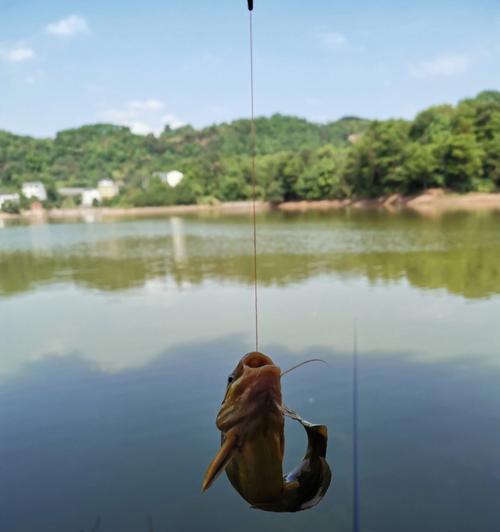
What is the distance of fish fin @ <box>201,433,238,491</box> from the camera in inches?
64.6

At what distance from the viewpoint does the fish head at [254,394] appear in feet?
5.63

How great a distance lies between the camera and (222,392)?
23.5 ft

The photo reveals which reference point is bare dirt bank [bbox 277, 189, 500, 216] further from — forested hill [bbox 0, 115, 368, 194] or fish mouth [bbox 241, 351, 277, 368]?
forested hill [bbox 0, 115, 368, 194]

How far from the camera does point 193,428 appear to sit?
20.7 ft

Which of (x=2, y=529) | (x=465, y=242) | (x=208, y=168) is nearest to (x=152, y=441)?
(x=2, y=529)

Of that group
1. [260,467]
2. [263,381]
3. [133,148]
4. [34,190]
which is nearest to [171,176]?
[34,190]

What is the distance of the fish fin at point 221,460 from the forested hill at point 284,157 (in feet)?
203

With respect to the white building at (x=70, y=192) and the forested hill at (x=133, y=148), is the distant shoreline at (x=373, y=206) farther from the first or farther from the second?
the forested hill at (x=133, y=148)

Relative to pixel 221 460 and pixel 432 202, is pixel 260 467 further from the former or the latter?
pixel 432 202

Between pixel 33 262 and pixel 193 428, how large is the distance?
2020cm

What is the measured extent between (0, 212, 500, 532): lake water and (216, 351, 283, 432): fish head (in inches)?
126

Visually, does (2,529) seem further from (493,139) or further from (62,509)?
(493,139)

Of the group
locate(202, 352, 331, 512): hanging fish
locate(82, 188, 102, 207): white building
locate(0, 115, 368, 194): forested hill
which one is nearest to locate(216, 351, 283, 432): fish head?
locate(202, 352, 331, 512): hanging fish

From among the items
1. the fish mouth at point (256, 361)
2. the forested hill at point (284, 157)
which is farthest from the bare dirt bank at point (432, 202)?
the fish mouth at point (256, 361)
